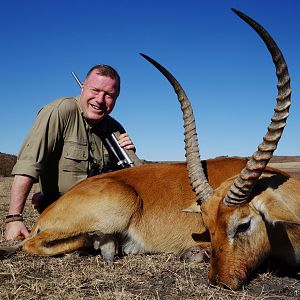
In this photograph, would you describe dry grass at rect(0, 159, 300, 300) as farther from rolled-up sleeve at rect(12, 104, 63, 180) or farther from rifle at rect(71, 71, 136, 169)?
rifle at rect(71, 71, 136, 169)

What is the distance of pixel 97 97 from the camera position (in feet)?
23.2

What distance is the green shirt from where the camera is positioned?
6.40m

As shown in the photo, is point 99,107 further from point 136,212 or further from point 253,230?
point 253,230

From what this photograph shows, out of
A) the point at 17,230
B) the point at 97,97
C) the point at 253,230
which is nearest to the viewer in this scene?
the point at 253,230

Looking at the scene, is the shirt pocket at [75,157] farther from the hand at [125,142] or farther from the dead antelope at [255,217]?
the dead antelope at [255,217]

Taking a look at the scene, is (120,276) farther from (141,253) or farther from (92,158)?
(92,158)

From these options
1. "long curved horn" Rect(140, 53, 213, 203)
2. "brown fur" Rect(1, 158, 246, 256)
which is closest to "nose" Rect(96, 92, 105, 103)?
"brown fur" Rect(1, 158, 246, 256)

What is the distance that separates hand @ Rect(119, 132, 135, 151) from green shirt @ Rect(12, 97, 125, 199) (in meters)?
0.30

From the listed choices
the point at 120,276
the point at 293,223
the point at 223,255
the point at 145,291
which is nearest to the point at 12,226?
the point at 120,276

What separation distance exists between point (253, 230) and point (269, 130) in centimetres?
92

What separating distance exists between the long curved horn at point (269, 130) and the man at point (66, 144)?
3.07 metres

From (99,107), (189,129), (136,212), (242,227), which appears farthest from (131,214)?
(99,107)

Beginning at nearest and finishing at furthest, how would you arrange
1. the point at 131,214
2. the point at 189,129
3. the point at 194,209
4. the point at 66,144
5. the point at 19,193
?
the point at 194,209 < the point at 189,129 < the point at 131,214 < the point at 19,193 < the point at 66,144

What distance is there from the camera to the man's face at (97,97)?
7078mm
